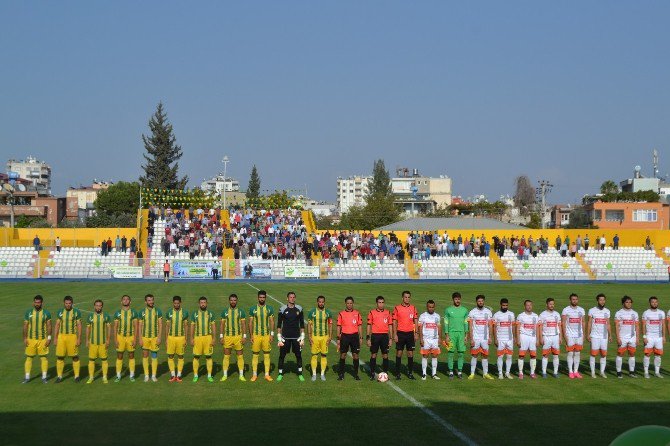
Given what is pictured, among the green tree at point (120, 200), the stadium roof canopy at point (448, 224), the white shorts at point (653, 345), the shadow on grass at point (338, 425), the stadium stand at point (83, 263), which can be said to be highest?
the green tree at point (120, 200)

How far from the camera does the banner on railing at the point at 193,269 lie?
172 ft

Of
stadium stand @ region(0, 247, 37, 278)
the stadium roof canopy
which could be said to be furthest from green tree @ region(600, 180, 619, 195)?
stadium stand @ region(0, 247, 37, 278)

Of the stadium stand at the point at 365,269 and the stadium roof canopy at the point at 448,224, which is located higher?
the stadium roof canopy at the point at 448,224

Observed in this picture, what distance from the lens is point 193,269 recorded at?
52.4 m

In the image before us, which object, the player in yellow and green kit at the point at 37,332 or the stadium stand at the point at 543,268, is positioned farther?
the stadium stand at the point at 543,268

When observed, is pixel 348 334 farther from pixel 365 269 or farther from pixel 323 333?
pixel 365 269

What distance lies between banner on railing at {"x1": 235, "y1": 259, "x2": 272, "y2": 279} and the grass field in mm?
33273

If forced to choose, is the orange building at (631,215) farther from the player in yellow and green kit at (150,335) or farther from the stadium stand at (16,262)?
the player in yellow and green kit at (150,335)

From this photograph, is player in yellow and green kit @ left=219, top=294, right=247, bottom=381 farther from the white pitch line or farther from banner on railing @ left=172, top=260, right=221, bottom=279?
banner on railing @ left=172, top=260, right=221, bottom=279

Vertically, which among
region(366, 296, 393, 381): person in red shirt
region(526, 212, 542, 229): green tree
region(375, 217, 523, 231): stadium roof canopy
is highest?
Result: region(526, 212, 542, 229): green tree

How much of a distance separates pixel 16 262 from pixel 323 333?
4173cm

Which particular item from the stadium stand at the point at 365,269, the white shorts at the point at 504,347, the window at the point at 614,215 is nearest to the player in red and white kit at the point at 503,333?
the white shorts at the point at 504,347

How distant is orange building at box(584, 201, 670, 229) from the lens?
9775 cm

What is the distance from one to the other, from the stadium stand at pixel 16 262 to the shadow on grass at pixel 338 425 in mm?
41800
